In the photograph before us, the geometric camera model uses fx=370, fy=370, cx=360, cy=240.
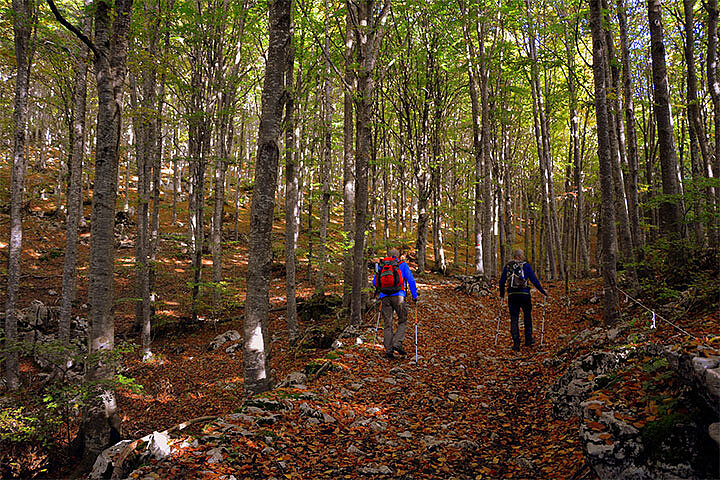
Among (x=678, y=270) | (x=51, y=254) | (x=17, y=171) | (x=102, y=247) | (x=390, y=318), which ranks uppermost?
(x=17, y=171)

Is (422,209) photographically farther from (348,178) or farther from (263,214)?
(263,214)

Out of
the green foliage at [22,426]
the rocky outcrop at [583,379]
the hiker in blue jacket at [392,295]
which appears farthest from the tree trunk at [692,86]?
the green foliage at [22,426]

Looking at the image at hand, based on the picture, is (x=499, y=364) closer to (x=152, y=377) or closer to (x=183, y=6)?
(x=152, y=377)

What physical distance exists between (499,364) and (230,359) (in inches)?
326

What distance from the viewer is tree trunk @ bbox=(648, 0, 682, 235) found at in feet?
28.7

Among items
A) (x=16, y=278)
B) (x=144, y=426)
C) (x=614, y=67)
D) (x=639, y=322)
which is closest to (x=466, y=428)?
(x=639, y=322)

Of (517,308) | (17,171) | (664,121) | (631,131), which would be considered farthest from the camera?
(631,131)

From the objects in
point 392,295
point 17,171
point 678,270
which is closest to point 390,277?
point 392,295

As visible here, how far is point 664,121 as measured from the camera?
29.4ft

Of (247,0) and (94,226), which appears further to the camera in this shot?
(247,0)

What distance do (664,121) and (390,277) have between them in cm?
777

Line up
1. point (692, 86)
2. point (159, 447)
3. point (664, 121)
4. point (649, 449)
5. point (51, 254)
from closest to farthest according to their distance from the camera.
Result: point (649, 449) → point (159, 447) → point (664, 121) → point (692, 86) → point (51, 254)

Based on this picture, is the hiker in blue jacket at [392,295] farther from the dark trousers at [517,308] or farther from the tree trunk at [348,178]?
the dark trousers at [517,308]

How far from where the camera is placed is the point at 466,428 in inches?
193
